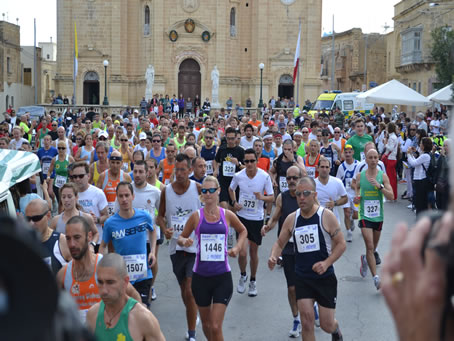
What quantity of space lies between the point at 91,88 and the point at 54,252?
47.9m

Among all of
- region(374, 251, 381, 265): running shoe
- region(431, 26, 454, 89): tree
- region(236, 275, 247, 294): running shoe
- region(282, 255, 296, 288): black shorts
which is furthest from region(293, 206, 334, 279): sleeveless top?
region(431, 26, 454, 89): tree

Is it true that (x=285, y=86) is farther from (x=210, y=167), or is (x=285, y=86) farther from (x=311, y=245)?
(x=311, y=245)

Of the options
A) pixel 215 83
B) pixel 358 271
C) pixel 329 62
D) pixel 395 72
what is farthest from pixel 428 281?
pixel 329 62

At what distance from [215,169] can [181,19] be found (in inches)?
1564

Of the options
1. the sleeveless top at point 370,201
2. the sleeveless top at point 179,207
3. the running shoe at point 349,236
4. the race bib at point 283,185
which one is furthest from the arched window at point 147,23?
the sleeveless top at point 179,207

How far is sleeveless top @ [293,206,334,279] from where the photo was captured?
682cm

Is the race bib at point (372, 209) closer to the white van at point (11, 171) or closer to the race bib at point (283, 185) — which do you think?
the race bib at point (283, 185)

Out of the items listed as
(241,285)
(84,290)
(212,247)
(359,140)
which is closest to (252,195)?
(241,285)

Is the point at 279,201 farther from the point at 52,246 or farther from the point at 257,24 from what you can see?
the point at 257,24

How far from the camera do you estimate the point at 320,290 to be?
22.1ft

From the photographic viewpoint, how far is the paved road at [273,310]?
318 inches

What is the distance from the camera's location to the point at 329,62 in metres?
79.6

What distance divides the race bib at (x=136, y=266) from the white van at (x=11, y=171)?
134 centimetres

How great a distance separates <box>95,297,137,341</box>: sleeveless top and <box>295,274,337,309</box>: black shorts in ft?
8.24
